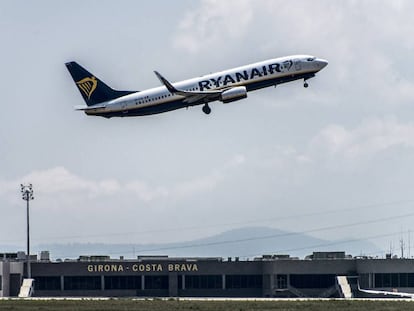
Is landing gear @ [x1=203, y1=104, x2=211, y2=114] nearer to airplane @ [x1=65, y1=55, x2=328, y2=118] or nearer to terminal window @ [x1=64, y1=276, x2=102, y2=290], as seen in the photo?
airplane @ [x1=65, y1=55, x2=328, y2=118]

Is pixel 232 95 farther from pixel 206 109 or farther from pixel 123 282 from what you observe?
pixel 123 282

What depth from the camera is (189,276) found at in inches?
7402

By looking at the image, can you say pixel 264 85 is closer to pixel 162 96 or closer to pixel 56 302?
pixel 162 96

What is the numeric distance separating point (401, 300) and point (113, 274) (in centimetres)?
5816

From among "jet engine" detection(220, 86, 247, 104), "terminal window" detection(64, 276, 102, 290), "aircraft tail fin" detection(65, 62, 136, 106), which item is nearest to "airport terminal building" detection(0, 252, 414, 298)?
"terminal window" detection(64, 276, 102, 290)

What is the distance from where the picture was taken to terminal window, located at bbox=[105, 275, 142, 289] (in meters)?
188

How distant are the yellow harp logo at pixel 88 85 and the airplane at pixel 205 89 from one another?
5.44 m

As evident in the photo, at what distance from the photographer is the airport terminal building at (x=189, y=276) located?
181788mm

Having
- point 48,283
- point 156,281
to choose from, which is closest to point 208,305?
point 156,281

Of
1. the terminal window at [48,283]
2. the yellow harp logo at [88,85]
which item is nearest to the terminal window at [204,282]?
the terminal window at [48,283]

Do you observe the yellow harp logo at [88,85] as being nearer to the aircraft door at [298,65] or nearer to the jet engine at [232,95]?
the jet engine at [232,95]

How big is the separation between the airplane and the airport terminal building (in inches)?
1391

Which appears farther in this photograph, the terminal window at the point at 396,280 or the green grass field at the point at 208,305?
the terminal window at the point at 396,280

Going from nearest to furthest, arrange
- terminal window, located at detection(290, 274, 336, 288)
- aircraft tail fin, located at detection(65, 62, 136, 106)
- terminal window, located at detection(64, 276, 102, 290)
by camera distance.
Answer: aircraft tail fin, located at detection(65, 62, 136, 106), terminal window, located at detection(290, 274, 336, 288), terminal window, located at detection(64, 276, 102, 290)
